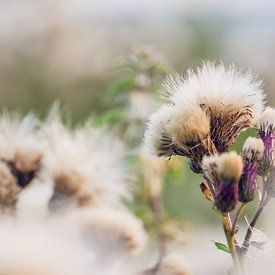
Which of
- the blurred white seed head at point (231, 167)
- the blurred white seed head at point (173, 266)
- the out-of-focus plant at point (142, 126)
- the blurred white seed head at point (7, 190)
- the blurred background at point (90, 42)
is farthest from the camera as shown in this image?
the blurred background at point (90, 42)

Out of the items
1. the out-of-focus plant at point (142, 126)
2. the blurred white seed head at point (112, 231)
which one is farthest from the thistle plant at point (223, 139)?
the out-of-focus plant at point (142, 126)

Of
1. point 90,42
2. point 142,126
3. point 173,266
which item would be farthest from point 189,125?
point 90,42

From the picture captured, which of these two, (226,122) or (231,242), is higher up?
(226,122)

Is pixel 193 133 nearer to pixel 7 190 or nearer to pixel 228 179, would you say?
pixel 228 179

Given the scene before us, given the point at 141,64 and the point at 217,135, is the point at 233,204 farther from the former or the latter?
the point at 141,64

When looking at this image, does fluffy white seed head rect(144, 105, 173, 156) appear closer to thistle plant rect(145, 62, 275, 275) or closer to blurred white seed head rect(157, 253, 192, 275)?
thistle plant rect(145, 62, 275, 275)

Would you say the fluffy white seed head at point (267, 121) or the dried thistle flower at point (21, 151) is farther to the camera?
the dried thistle flower at point (21, 151)

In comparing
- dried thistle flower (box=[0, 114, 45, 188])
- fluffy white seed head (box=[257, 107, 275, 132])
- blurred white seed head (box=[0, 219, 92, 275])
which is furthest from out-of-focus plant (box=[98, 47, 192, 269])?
fluffy white seed head (box=[257, 107, 275, 132])

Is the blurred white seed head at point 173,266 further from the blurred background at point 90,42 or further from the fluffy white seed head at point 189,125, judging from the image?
the blurred background at point 90,42
